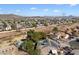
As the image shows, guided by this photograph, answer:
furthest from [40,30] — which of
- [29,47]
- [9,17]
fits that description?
[9,17]

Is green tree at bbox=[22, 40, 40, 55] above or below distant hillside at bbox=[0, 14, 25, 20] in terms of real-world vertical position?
below

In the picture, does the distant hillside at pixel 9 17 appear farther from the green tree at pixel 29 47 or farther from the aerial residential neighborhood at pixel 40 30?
the green tree at pixel 29 47

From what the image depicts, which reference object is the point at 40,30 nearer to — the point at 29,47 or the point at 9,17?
the point at 29,47

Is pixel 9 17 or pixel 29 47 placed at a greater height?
pixel 9 17

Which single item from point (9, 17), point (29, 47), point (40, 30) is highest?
point (9, 17)

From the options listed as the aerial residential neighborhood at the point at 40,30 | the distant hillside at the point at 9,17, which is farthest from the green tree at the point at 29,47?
the distant hillside at the point at 9,17

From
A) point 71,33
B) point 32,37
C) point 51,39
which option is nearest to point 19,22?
point 32,37

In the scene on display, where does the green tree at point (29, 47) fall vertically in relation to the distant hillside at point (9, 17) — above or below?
below

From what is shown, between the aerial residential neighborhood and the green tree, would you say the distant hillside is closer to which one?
the aerial residential neighborhood

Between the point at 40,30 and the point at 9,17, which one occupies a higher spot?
the point at 9,17

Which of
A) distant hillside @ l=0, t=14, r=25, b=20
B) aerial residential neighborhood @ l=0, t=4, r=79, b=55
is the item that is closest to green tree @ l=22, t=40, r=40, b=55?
aerial residential neighborhood @ l=0, t=4, r=79, b=55
